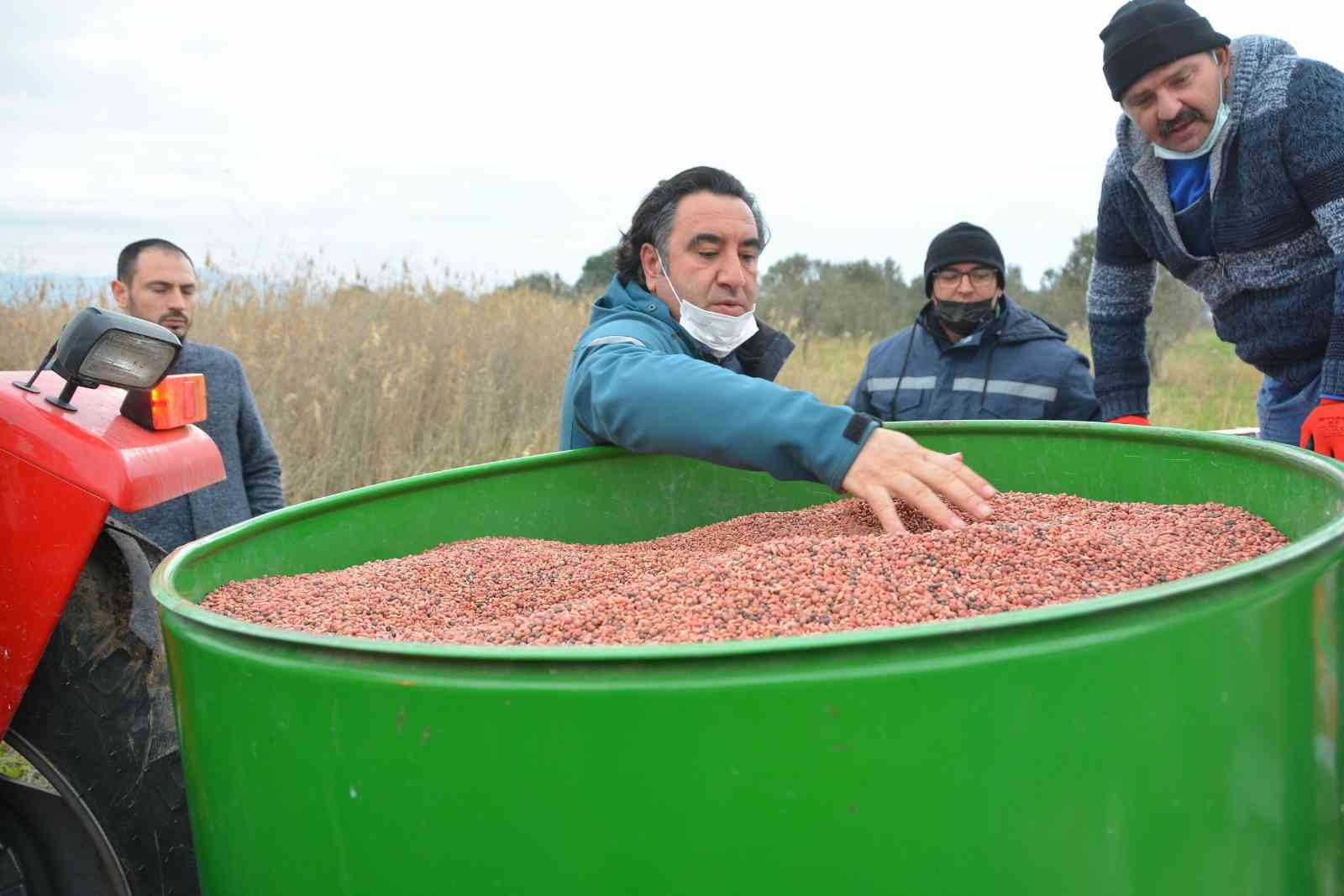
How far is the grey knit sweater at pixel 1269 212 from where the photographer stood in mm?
2717

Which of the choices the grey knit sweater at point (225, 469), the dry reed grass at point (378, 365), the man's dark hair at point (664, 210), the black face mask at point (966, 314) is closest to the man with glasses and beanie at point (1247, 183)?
the black face mask at point (966, 314)

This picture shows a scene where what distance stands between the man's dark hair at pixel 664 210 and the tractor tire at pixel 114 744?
1.48 metres

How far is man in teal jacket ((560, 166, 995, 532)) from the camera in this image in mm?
1502

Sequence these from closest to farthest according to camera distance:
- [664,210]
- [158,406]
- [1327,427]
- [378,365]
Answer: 1. [158,406]
2. [1327,427]
3. [664,210]
4. [378,365]

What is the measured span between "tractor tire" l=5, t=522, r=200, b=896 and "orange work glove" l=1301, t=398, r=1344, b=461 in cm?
260

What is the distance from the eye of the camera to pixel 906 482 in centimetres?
147

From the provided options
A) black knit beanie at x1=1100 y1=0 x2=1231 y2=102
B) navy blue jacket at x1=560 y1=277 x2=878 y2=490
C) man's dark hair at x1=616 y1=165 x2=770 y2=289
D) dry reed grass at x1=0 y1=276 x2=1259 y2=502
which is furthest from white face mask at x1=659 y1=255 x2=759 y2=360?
dry reed grass at x1=0 y1=276 x2=1259 y2=502

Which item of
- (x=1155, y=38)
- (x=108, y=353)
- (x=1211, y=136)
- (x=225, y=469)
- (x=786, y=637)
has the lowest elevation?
(x=225, y=469)

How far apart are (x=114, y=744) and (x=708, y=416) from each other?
107 centimetres

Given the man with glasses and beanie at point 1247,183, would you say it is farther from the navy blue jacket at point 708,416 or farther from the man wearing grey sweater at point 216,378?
the man wearing grey sweater at point 216,378

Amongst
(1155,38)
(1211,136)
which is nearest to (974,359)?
(1211,136)

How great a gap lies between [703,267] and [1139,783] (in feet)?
6.45

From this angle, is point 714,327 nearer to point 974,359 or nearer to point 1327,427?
point 1327,427

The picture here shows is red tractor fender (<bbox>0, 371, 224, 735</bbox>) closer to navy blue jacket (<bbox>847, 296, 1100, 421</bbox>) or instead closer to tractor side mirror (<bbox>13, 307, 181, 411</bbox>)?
tractor side mirror (<bbox>13, 307, 181, 411</bbox>)
